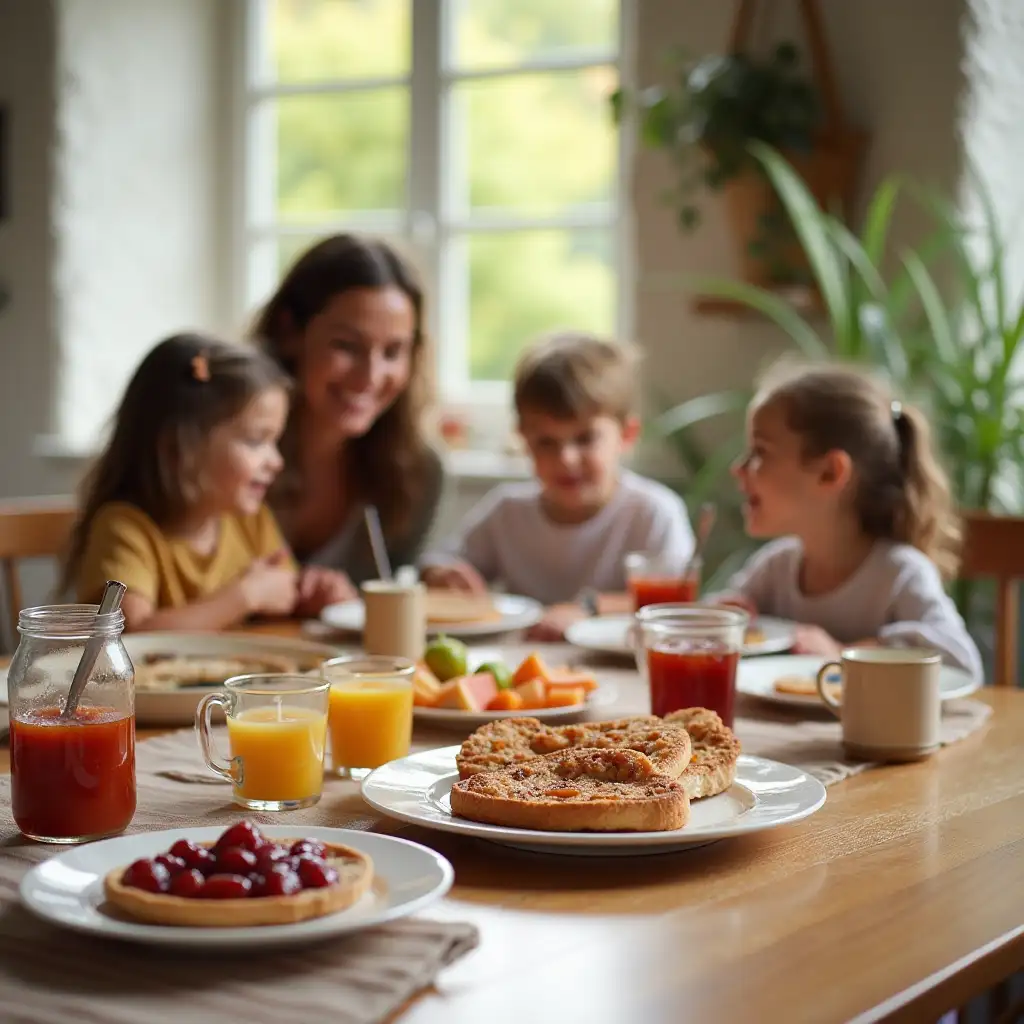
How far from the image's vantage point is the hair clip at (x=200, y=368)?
7.95ft

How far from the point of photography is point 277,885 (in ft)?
2.89

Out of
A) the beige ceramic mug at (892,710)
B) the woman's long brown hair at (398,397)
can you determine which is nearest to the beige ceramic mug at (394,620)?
the beige ceramic mug at (892,710)

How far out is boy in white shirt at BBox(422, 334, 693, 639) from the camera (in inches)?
109

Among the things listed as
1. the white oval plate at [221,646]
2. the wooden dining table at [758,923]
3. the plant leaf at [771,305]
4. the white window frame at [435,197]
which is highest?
the white window frame at [435,197]

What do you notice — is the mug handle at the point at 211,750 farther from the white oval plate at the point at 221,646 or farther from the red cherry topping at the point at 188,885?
the white oval plate at the point at 221,646

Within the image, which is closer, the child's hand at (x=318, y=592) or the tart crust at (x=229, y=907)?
the tart crust at (x=229, y=907)

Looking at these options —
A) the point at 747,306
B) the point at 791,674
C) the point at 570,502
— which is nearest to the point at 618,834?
the point at 791,674

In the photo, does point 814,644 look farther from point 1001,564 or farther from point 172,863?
point 172,863

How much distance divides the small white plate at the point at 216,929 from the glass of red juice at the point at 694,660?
57cm

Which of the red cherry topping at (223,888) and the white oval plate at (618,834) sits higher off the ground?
the red cherry topping at (223,888)

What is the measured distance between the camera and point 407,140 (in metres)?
4.81

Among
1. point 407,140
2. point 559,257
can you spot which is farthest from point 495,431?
point 407,140

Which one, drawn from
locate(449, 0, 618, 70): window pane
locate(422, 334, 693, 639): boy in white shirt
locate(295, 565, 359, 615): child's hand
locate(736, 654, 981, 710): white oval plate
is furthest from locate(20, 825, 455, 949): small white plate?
locate(449, 0, 618, 70): window pane

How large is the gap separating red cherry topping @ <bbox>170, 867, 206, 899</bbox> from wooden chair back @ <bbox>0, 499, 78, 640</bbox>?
1.75 meters
